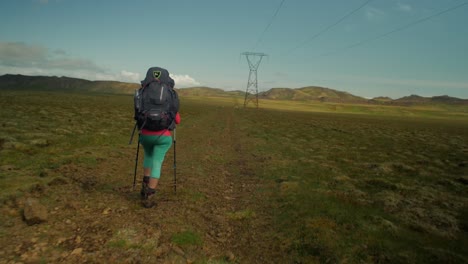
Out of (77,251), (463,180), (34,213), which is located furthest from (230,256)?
(463,180)

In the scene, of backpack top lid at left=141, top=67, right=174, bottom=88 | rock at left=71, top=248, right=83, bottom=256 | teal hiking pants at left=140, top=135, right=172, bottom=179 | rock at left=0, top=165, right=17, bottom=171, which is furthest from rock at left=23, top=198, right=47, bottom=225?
rock at left=0, top=165, right=17, bottom=171

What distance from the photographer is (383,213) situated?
29.1ft

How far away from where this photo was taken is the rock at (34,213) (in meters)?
6.38

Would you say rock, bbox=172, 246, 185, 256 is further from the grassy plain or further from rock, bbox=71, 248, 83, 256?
rock, bbox=71, 248, 83, 256

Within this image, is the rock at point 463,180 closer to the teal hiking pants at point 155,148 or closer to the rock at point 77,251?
the teal hiking pants at point 155,148

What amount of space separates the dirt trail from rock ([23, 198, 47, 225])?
0.16m

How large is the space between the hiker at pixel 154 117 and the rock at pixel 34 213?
2.28 metres

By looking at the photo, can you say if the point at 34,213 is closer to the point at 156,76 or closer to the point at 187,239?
the point at 187,239

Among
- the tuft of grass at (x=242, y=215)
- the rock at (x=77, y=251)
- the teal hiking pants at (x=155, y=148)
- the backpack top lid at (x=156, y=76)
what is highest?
the backpack top lid at (x=156, y=76)

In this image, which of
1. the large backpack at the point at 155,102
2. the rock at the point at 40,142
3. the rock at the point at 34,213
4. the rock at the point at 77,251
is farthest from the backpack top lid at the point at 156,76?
the rock at the point at 40,142

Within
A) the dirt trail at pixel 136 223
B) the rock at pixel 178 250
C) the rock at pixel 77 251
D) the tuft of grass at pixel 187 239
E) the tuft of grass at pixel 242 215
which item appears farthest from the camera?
the tuft of grass at pixel 242 215

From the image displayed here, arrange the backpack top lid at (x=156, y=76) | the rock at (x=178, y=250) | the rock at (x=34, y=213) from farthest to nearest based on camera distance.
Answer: the backpack top lid at (x=156, y=76) → the rock at (x=34, y=213) → the rock at (x=178, y=250)

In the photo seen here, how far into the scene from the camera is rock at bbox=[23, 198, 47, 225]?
251 inches

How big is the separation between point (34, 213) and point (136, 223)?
2254 millimetres
